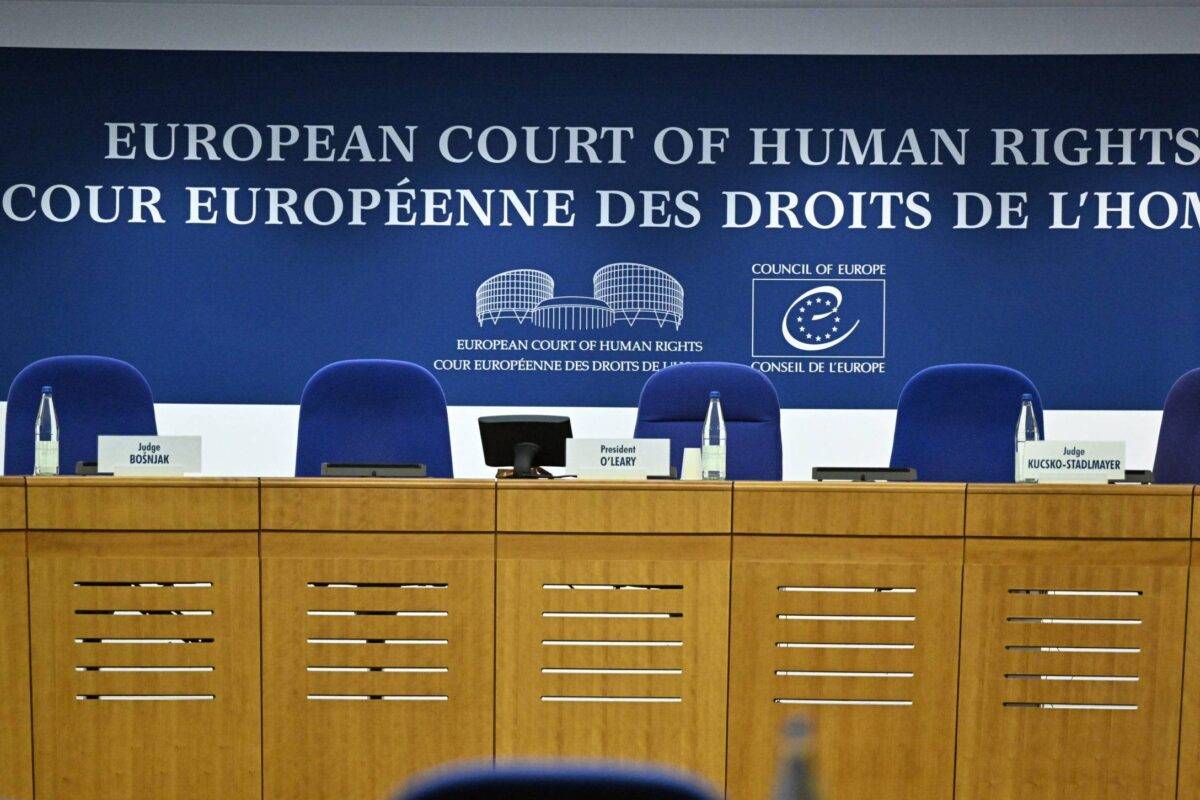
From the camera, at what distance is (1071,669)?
2627 mm

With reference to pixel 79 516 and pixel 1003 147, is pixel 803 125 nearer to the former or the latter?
pixel 1003 147

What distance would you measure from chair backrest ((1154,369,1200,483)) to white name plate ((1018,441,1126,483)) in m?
0.71

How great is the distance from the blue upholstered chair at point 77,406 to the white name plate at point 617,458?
1.77m

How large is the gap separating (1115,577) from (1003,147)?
2902mm

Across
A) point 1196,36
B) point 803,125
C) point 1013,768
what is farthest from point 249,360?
point 1196,36

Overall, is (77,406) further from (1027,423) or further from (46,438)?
(1027,423)

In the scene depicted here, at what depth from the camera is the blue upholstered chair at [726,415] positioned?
12.3 feet

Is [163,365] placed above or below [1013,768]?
above

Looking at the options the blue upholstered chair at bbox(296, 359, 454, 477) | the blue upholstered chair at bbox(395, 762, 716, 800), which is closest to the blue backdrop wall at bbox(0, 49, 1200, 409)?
the blue upholstered chair at bbox(296, 359, 454, 477)

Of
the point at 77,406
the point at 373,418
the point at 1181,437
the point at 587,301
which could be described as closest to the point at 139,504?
the point at 373,418

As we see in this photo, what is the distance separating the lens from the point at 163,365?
198 inches

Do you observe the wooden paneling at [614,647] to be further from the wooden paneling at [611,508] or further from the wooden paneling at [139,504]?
the wooden paneling at [139,504]

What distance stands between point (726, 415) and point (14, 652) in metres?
2.27

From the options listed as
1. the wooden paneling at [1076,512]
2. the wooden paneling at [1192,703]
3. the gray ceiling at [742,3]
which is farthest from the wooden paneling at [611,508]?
the gray ceiling at [742,3]
